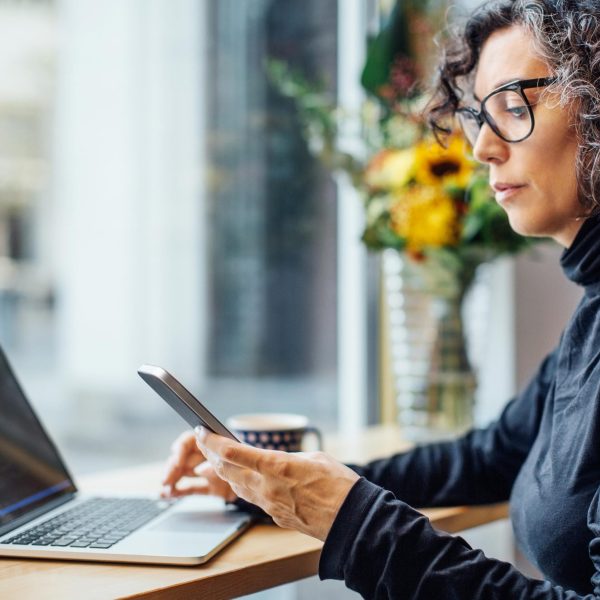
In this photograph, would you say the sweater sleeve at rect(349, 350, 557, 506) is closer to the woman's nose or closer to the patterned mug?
the patterned mug

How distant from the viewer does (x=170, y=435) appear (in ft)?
6.29

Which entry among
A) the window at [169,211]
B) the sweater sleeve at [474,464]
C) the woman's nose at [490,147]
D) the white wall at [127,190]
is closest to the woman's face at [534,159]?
the woman's nose at [490,147]

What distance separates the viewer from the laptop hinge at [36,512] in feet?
2.72

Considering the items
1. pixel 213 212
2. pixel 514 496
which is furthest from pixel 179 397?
pixel 213 212

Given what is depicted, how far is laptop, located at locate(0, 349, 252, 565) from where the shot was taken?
2.55 feet

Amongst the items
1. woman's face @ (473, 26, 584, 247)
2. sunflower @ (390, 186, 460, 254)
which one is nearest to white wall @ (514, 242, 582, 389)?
sunflower @ (390, 186, 460, 254)

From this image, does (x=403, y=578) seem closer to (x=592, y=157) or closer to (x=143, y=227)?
(x=592, y=157)

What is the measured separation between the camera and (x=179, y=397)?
720 millimetres

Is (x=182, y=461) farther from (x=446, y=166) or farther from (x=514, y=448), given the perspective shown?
(x=446, y=166)

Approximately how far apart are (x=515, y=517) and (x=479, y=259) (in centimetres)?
56

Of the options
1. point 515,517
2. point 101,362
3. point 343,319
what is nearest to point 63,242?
point 101,362

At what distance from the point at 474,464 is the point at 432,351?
0.35 meters

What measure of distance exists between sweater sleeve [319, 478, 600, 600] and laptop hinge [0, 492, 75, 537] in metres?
0.35

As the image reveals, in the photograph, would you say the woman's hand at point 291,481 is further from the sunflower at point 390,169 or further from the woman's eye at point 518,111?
the sunflower at point 390,169
